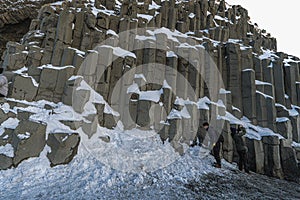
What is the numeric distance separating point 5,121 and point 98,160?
563cm

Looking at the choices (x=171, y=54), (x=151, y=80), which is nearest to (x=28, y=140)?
(x=151, y=80)

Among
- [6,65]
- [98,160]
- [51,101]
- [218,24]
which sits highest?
[218,24]

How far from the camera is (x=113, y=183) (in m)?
10.3

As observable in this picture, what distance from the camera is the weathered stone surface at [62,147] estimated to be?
1181cm

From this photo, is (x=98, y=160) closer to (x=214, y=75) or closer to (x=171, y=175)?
(x=171, y=175)

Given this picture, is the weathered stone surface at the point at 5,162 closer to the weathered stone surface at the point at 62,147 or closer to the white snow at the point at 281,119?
the weathered stone surface at the point at 62,147

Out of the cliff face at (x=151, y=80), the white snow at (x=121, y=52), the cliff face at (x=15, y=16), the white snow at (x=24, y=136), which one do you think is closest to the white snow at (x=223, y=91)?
the cliff face at (x=151, y=80)

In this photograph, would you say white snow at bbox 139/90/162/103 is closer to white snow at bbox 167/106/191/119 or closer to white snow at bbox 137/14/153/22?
white snow at bbox 167/106/191/119

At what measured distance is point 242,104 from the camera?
22406mm

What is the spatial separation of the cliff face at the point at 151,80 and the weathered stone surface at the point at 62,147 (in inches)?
1.9

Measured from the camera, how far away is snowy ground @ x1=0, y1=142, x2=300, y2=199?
9.32 m

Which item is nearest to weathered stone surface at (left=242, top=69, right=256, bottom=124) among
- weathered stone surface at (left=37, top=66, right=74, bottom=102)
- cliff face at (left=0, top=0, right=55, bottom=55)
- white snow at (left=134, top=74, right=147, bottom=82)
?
white snow at (left=134, top=74, right=147, bottom=82)

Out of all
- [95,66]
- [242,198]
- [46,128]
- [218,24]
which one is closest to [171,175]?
[242,198]

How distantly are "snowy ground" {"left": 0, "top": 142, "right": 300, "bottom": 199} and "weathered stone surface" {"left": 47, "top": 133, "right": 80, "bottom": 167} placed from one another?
1.02 feet
